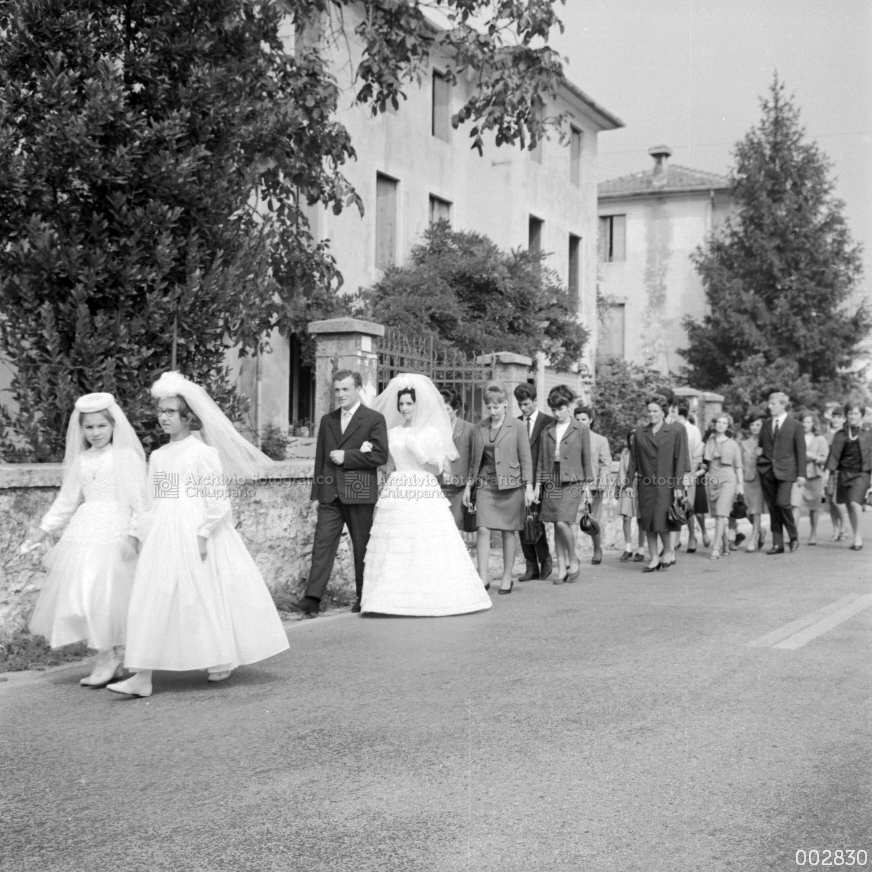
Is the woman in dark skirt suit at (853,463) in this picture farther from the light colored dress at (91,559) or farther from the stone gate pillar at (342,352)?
the light colored dress at (91,559)

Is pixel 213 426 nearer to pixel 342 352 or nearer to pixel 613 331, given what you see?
pixel 342 352

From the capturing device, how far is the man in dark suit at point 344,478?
30.2 ft

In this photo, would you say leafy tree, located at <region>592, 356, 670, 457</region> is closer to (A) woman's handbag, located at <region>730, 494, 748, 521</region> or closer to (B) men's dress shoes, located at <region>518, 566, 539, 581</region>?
(A) woman's handbag, located at <region>730, 494, 748, 521</region>

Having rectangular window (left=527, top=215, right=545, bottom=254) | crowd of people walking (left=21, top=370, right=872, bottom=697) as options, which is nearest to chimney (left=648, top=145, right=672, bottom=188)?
rectangular window (left=527, top=215, right=545, bottom=254)

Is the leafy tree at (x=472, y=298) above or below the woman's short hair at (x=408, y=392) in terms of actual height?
above

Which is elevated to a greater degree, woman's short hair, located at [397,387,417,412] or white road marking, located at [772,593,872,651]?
woman's short hair, located at [397,387,417,412]

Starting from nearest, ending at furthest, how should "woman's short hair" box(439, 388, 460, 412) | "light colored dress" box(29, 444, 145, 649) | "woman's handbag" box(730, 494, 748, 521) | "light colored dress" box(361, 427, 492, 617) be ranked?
"light colored dress" box(29, 444, 145, 649), "light colored dress" box(361, 427, 492, 617), "woman's short hair" box(439, 388, 460, 412), "woman's handbag" box(730, 494, 748, 521)

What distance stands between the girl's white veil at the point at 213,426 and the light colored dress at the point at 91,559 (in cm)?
46

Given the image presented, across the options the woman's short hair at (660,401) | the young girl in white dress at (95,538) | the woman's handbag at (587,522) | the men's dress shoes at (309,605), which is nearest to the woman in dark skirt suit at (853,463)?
the woman's short hair at (660,401)

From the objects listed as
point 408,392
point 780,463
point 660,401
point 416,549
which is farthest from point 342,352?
point 780,463

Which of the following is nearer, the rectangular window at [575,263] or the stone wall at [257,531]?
the stone wall at [257,531]

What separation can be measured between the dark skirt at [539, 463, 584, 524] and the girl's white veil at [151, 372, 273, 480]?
5.03 m

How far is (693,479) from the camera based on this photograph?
47.1 feet

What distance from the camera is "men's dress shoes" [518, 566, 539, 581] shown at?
11.6 meters
